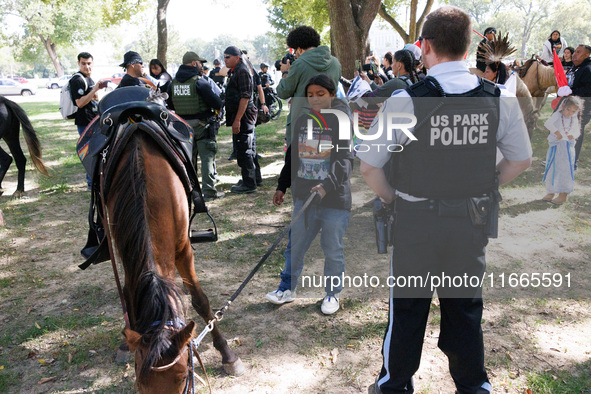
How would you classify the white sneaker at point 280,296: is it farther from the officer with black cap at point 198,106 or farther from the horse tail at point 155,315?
the officer with black cap at point 198,106

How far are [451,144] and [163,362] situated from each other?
166cm

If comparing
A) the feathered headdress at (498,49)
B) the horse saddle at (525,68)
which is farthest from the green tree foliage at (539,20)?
the feathered headdress at (498,49)

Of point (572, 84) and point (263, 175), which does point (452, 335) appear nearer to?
point (263, 175)

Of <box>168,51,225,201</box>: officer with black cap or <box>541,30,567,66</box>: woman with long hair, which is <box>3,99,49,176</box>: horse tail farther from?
<box>541,30,567,66</box>: woman with long hair

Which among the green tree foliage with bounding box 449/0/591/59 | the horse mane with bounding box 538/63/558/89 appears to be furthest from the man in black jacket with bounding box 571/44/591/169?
the green tree foliage with bounding box 449/0/591/59

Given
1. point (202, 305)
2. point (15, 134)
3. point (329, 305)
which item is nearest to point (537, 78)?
point (329, 305)

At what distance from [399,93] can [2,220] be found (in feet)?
19.9

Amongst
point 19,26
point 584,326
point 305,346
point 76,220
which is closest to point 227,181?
point 76,220

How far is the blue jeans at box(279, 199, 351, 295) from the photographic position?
3.58m

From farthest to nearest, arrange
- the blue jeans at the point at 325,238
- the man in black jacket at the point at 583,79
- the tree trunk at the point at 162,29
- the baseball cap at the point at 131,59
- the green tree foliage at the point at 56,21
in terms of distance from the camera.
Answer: the green tree foliage at the point at 56,21 < the tree trunk at the point at 162,29 < the man in black jacket at the point at 583,79 < the baseball cap at the point at 131,59 < the blue jeans at the point at 325,238

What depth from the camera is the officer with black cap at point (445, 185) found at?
210 centimetres

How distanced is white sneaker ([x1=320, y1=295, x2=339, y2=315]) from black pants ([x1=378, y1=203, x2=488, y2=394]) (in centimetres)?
139

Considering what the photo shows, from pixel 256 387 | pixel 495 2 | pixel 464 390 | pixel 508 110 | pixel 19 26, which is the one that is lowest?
pixel 256 387

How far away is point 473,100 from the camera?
209 centimetres
